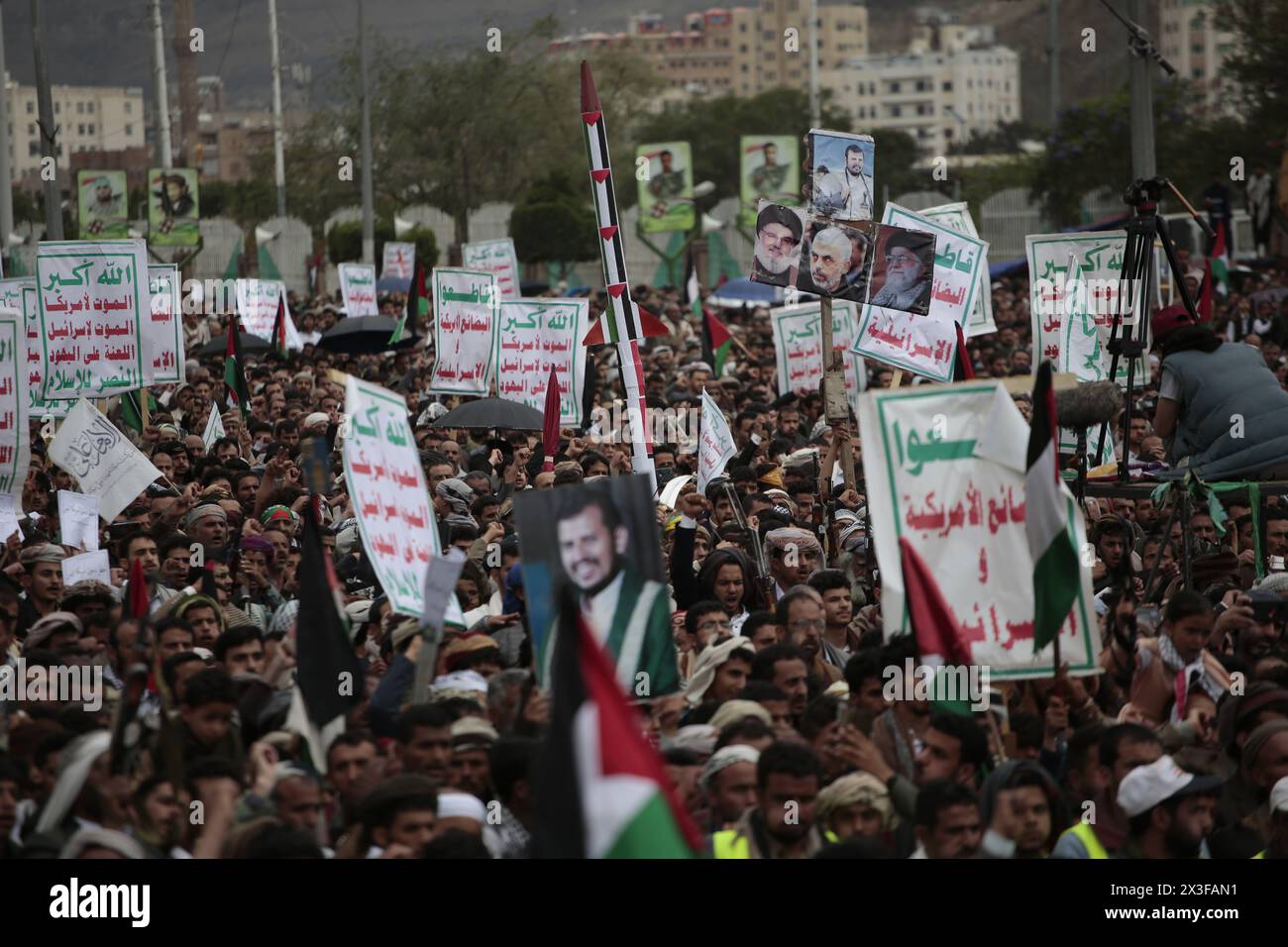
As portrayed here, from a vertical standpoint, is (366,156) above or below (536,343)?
above

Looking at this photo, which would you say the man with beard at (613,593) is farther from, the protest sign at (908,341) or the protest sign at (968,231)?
the protest sign at (968,231)

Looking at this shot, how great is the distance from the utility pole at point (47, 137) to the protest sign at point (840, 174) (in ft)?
39.8

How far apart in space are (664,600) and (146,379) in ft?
28.9

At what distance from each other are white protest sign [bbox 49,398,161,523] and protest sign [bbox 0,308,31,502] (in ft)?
0.75

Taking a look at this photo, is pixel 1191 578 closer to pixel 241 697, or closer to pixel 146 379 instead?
pixel 241 697

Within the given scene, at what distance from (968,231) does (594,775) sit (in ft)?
34.0

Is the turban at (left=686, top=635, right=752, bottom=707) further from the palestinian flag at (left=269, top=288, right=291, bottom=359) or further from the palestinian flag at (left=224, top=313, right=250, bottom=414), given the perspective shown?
the palestinian flag at (left=269, top=288, right=291, bottom=359)

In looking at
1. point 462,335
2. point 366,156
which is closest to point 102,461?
point 462,335

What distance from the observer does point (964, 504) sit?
278 inches

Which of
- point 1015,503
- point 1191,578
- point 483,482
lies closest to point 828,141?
point 483,482

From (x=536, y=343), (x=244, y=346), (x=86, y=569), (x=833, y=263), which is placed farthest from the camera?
(x=244, y=346)

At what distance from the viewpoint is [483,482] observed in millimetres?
12859

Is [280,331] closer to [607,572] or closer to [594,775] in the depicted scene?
[607,572]

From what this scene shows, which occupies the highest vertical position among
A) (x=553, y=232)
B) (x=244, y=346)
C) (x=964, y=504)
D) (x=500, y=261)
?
(x=553, y=232)
